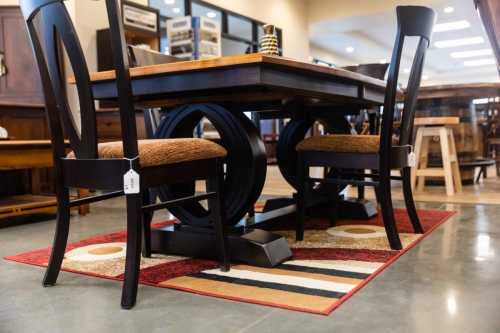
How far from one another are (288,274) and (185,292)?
37 centimetres

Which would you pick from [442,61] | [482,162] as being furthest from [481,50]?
[482,162]

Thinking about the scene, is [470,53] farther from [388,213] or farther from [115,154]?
[115,154]

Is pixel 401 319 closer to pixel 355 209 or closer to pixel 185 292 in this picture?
pixel 185 292

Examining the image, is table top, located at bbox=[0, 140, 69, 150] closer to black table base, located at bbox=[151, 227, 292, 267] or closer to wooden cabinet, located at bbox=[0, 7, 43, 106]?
black table base, located at bbox=[151, 227, 292, 267]

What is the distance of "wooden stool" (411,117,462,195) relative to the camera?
3877mm

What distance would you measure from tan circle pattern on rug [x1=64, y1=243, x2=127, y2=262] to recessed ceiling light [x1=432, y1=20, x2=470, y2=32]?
10.0 meters

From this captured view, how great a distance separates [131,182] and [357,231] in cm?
139

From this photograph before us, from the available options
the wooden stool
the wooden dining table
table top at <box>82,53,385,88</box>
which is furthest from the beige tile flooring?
table top at <box>82,53,385,88</box>

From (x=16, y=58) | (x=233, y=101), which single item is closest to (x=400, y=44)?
(x=233, y=101)

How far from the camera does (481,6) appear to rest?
26.9 inches

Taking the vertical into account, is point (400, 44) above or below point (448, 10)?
below

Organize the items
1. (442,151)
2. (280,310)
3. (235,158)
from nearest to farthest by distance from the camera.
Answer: (280,310), (235,158), (442,151)

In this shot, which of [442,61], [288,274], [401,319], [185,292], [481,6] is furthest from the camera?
[442,61]

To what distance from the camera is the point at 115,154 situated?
145 cm
